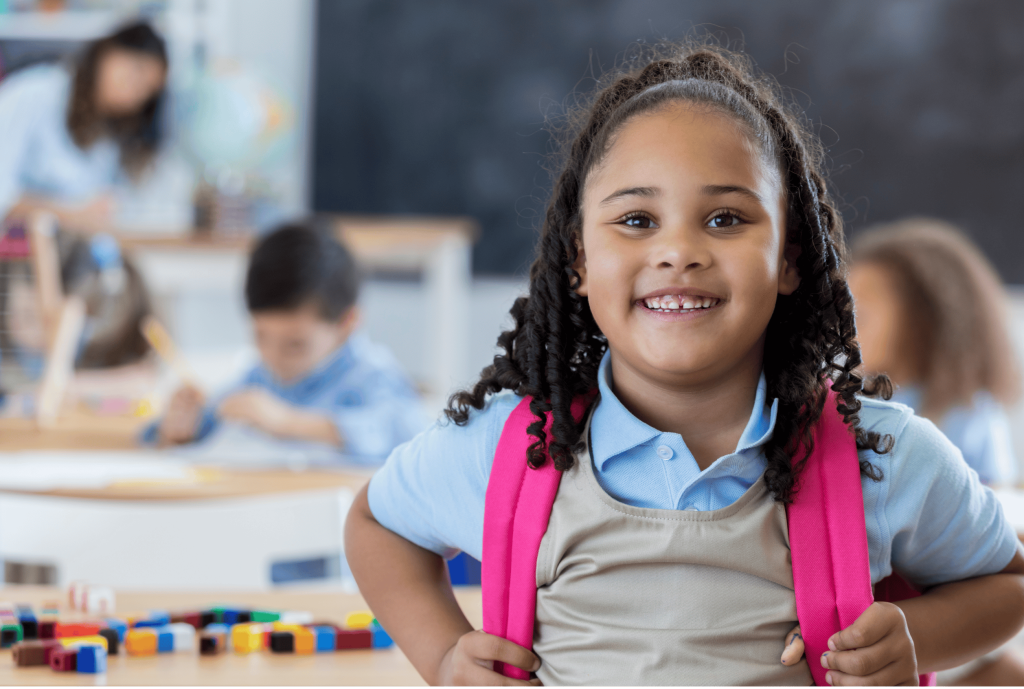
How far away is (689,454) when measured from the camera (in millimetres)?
733

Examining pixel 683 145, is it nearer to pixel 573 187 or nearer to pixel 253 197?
pixel 573 187

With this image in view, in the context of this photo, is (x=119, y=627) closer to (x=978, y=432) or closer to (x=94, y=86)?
(x=978, y=432)

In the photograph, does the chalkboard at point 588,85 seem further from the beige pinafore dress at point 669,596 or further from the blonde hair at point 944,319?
the beige pinafore dress at point 669,596

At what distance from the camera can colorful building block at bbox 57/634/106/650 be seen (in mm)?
780

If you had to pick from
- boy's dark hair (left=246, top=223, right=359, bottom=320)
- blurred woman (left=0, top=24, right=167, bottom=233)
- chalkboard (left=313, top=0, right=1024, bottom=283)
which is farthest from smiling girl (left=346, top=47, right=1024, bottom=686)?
blurred woman (left=0, top=24, right=167, bottom=233)

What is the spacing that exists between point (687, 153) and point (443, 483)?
301 mm

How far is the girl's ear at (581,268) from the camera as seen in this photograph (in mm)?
810

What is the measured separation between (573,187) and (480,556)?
11.9 inches

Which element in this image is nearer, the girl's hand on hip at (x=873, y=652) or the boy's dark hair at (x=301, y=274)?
the girl's hand on hip at (x=873, y=652)

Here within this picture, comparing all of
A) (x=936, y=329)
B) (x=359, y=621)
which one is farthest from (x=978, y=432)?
(x=359, y=621)

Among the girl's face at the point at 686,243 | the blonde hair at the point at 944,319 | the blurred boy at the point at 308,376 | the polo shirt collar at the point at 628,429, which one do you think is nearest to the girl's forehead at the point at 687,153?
the girl's face at the point at 686,243

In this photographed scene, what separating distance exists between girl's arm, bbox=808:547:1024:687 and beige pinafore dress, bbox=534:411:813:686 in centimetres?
5

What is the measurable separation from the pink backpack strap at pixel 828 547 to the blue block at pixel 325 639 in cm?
39

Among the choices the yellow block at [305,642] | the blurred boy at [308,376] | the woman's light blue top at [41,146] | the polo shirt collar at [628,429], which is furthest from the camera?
the woman's light blue top at [41,146]
